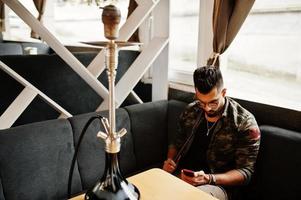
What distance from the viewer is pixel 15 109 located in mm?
1724

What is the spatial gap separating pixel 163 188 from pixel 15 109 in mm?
1084

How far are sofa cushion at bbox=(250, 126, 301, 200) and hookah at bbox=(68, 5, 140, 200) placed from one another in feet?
2.98

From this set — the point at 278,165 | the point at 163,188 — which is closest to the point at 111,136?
the point at 163,188

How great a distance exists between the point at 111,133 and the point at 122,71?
203 centimetres

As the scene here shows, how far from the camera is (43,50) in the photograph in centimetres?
431

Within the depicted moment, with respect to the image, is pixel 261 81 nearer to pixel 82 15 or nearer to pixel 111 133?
pixel 111 133

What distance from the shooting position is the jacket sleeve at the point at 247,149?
1.48 metres

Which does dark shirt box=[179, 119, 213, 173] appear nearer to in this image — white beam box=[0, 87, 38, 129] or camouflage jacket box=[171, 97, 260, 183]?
camouflage jacket box=[171, 97, 260, 183]

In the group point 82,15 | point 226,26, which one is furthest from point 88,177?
point 82,15

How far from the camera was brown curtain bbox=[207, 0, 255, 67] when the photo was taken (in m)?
1.79

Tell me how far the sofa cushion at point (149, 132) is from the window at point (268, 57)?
0.54 meters

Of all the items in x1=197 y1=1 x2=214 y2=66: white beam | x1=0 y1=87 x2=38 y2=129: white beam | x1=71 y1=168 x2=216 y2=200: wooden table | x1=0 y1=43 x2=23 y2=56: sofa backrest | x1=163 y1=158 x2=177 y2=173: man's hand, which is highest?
x1=197 y1=1 x2=214 y2=66: white beam

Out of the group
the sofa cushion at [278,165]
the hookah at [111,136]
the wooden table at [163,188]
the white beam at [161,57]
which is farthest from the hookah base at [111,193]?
the white beam at [161,57]

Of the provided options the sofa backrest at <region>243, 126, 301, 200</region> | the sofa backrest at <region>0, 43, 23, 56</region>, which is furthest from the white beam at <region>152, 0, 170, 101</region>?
the sofa backrest at <region>0, 43, 23, 56</region>
